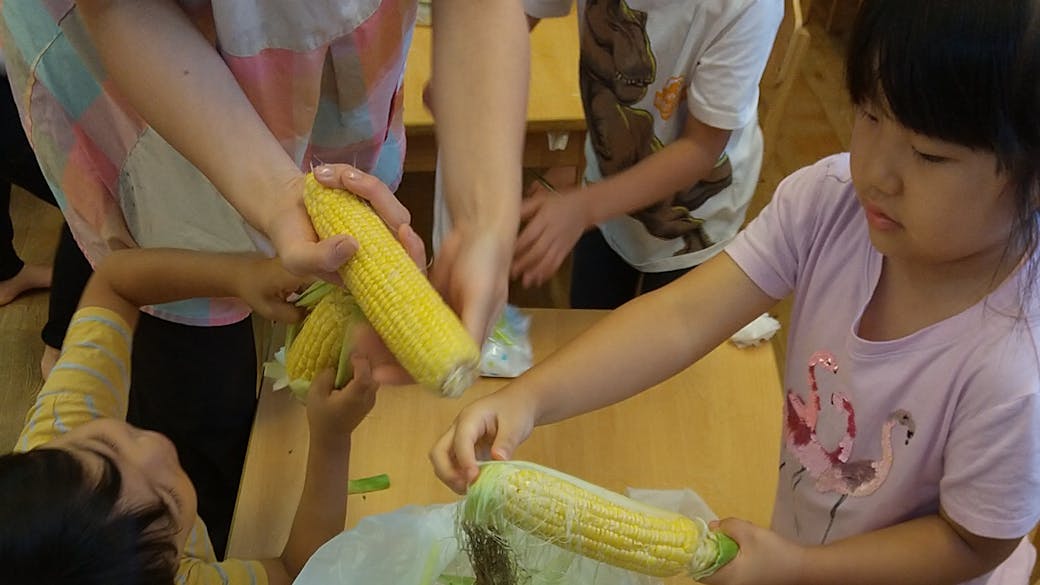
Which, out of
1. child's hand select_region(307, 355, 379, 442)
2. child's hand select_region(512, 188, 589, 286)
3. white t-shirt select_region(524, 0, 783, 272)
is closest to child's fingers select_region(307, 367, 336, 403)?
child's hand select_region(307, 355, 379, 442)

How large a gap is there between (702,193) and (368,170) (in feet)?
2.00

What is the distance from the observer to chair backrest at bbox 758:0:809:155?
1.58 meters

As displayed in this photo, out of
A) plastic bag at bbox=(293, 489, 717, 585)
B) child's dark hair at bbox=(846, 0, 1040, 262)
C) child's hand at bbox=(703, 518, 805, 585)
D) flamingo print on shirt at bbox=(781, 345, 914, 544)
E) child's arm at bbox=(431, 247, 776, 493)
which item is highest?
child's dark hair at bbox=(846, 0, 1040, 262)

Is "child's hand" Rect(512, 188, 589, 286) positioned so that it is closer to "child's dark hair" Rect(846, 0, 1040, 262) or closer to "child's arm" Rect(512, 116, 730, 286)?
"child's arm" Rect(512, 116, 730, 286)

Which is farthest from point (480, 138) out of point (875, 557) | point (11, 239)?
point (11, 239)

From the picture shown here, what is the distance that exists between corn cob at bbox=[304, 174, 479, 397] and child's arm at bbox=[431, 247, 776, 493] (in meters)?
0.25

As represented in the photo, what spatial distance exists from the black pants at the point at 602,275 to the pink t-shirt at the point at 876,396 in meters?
0.62

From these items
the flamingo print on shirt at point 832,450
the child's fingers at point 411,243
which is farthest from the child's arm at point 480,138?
the flamingo print on shirt at point 832,450

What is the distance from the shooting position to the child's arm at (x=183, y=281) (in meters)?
1.06

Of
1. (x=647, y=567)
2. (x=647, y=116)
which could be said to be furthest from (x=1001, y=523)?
(x=647, y=116)

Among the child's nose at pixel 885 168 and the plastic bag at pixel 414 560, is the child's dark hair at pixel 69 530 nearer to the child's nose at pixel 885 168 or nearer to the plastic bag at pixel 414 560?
the plastic bag at pixel 414 560

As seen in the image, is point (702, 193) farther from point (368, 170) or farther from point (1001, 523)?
point (1001, 523)

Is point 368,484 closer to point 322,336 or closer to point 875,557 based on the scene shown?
point 322,336

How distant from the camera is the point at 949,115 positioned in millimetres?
765
